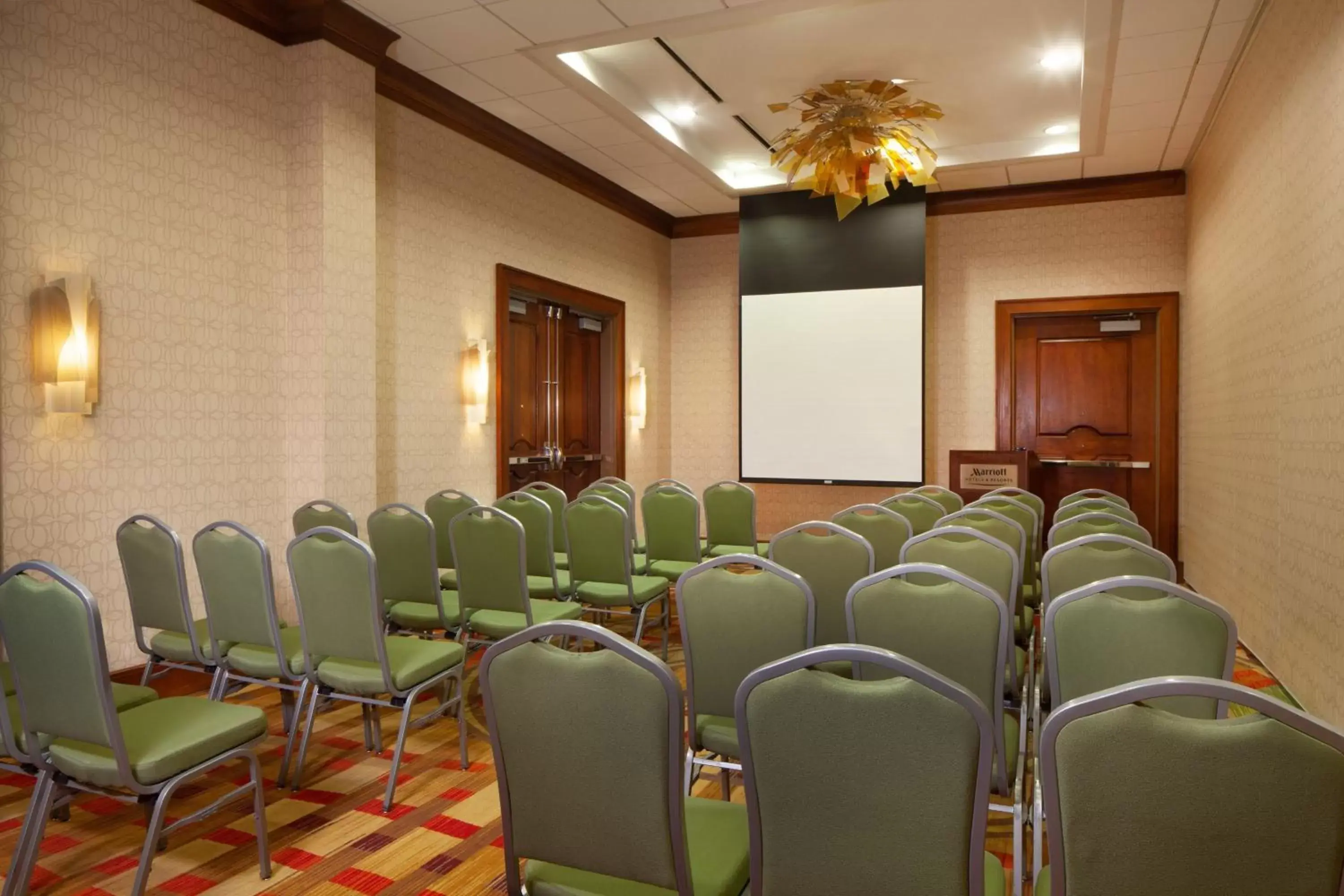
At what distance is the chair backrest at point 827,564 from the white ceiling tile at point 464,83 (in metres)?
4.08

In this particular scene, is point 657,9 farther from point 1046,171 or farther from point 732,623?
point 1046,171

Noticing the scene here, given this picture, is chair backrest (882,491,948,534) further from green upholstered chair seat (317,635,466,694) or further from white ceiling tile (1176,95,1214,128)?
white ceiling tile (1176,95,1214,128)

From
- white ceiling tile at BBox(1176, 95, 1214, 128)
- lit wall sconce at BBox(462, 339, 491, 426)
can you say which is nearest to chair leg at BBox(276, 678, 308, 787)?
lit wall sconce at BBox(462, 339, 491, 426)

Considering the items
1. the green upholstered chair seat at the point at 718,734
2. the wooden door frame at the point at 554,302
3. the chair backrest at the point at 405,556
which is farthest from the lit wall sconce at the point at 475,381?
the green upholstered chair seat at the point at 718,734

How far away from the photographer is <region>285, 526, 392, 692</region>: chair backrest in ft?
9.82

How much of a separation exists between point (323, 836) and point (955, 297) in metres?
7.69

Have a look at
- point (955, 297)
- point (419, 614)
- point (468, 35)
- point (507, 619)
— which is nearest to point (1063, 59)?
point (955, 297)

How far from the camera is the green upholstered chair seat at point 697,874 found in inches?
68.1

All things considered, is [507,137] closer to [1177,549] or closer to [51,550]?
[51,550]

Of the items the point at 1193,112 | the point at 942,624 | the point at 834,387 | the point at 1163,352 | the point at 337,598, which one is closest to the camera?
the point at 942,624

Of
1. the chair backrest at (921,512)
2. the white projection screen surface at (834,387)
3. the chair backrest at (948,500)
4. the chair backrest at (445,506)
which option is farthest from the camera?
the white projection screen surface at (834,387)

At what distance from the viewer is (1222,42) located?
5.37 m

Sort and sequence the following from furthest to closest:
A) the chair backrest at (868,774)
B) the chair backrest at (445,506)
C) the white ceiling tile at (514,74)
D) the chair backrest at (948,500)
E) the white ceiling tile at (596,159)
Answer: the white ceiling tile at (596,159)
the white ceiling tile at (514,74)
the chair backrest at (948,500)
the chair backrest at (445,506)
the chair backrest at (868,774)

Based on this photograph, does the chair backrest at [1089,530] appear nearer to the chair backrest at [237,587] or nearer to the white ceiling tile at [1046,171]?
the chair backrest at [237,587]
